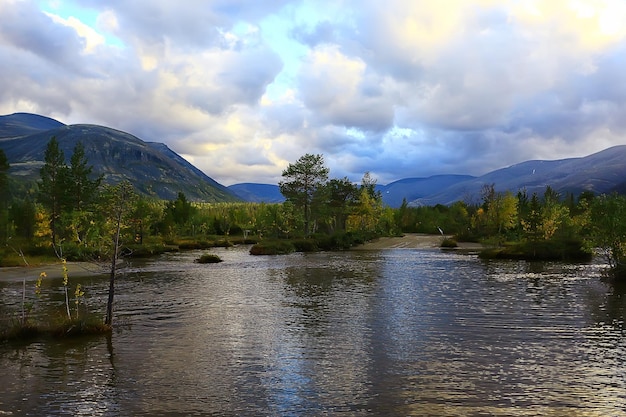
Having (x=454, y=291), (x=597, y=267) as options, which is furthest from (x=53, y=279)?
(x=597, y=267)

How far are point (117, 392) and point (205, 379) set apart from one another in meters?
3.13

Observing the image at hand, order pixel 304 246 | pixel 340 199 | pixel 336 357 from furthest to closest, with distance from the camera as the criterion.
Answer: pixel 340 199 → pixel 304 246 → pixel 336 357

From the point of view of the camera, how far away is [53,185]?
87.1m

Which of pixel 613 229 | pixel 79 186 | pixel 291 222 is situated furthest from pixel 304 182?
pixel 613 229

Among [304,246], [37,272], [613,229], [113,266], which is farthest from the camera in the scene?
[304,246]

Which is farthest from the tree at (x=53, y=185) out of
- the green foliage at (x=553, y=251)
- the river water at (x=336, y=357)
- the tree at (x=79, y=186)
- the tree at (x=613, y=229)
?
the tree at (x=613, y=229)

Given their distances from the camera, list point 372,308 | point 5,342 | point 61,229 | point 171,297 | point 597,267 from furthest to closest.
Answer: point 61,229 < point 597,267 < point 171,297 < point 372,308 < point 5,342

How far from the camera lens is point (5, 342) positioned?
76.4ft

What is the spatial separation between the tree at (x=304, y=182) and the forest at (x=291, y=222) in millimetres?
255

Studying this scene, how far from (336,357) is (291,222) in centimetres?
10795

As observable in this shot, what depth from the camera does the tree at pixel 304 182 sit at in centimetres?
11869

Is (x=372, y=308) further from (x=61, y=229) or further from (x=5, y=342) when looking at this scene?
(x=61, y=229)

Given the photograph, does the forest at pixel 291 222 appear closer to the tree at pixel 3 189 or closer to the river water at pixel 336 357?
the tree at pixel 3 189

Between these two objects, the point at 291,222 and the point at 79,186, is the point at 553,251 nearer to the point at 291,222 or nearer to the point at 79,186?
the point at 291,222
